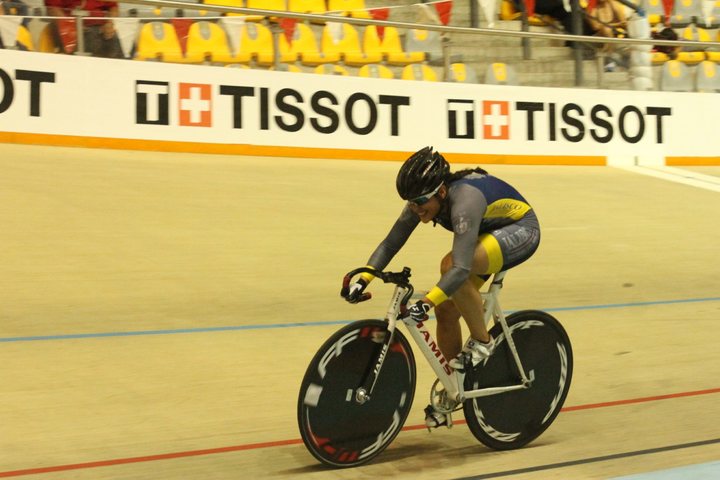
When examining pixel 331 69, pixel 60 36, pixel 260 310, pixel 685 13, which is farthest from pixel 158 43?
pixel 685 13

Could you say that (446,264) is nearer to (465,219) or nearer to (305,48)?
(465,219)

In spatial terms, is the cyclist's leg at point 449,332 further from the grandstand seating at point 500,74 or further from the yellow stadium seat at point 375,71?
the grandstand seating at point 500,74

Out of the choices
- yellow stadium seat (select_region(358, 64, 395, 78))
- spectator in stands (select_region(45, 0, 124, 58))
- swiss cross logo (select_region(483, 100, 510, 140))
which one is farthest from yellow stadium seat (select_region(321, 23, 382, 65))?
spectator in stands (select_region(45, 0, 124, 58))

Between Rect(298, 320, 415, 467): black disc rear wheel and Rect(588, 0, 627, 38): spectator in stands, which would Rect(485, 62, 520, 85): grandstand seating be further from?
Rect(298, 320, 415, 467): black disc rear wheel

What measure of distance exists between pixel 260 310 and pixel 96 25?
439 centimetres

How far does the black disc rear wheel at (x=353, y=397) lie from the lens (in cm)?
304

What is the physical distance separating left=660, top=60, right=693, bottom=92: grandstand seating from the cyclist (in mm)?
9274

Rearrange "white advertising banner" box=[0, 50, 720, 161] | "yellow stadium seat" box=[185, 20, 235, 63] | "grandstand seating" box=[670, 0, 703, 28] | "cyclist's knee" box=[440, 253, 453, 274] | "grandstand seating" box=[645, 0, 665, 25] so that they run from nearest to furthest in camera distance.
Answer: "cyclist's knee" box=[440, 253, 453, 274]
"white advertising banner" box=[0, 50, 720, 161]
"yellow stadium seat" box=[185, 20, 235, 63]
"grandstand seating" box=[645, 0, 665, 25]
"grandstand seating" box=[670, 0, 703, 28]

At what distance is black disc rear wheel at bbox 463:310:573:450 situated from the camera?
11.2 feet

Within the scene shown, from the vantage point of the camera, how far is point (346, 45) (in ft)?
32.3

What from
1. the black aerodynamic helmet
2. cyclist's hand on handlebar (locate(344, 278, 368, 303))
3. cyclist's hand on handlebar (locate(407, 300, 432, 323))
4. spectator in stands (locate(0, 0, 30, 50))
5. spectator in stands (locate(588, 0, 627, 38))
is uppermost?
spectator in stands (locate(588, 0, 627, 38))

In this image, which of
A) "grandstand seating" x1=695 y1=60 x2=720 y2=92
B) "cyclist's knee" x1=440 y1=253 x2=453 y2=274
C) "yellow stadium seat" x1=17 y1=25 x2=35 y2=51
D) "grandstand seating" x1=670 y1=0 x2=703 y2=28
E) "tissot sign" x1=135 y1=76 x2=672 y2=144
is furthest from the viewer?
"grandstand seating" x1=670 y1=0 x2=703 y2=28

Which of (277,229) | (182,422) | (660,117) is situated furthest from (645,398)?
(660,117)

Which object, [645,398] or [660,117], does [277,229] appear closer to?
[645,398]
